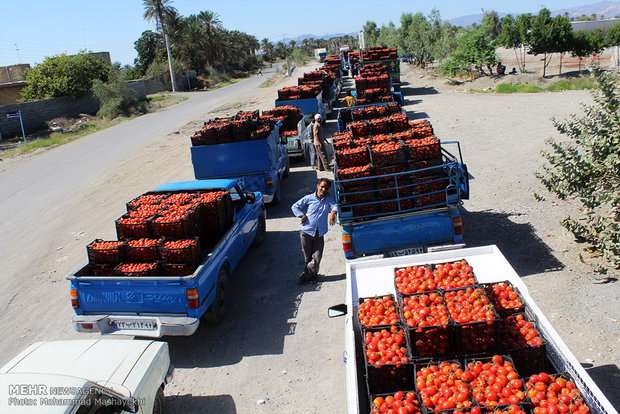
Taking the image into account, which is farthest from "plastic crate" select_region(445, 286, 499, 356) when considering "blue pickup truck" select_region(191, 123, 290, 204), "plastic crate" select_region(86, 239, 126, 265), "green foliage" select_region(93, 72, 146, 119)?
"green foliage" select_region(93, 72, 146, 119)

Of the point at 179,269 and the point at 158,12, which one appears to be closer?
the point at 179,269

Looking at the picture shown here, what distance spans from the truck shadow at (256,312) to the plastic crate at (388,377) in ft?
9.92

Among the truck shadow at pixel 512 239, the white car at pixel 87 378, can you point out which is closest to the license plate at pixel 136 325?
the white car at pixel 87 378

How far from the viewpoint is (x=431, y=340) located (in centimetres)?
500

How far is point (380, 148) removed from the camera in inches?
384

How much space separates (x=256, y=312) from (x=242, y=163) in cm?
575

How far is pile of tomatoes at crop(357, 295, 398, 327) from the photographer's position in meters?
5.50

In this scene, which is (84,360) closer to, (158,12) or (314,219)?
(314,219)

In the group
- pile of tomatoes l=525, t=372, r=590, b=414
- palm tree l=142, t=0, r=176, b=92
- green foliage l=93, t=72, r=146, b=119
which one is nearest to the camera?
pile of tomatoes l=525, t=372, r=590, b=414

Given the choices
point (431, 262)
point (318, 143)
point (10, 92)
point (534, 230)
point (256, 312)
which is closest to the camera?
point (431, 262)

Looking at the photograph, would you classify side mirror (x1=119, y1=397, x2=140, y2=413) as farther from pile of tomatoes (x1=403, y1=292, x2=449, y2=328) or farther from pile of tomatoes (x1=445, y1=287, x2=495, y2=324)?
pile of tomatoes (x1=445, y1=287, x2=495, y2=324)

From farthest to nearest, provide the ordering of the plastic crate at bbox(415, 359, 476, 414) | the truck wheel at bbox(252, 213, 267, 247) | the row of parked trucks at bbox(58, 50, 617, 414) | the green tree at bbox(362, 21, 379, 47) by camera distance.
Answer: the green tree at bbox(362, 21, 379, 47)
the truck wheel at bbox(252, 213, 267, 247)
the row of parked trucks at bbox(58, 50, 617, 414)
the plastic crate at bbox(415, 359, 476, 414)

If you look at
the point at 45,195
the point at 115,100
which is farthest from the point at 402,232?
the point at 115,100

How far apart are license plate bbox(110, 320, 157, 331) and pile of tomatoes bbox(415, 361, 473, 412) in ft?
13.6
